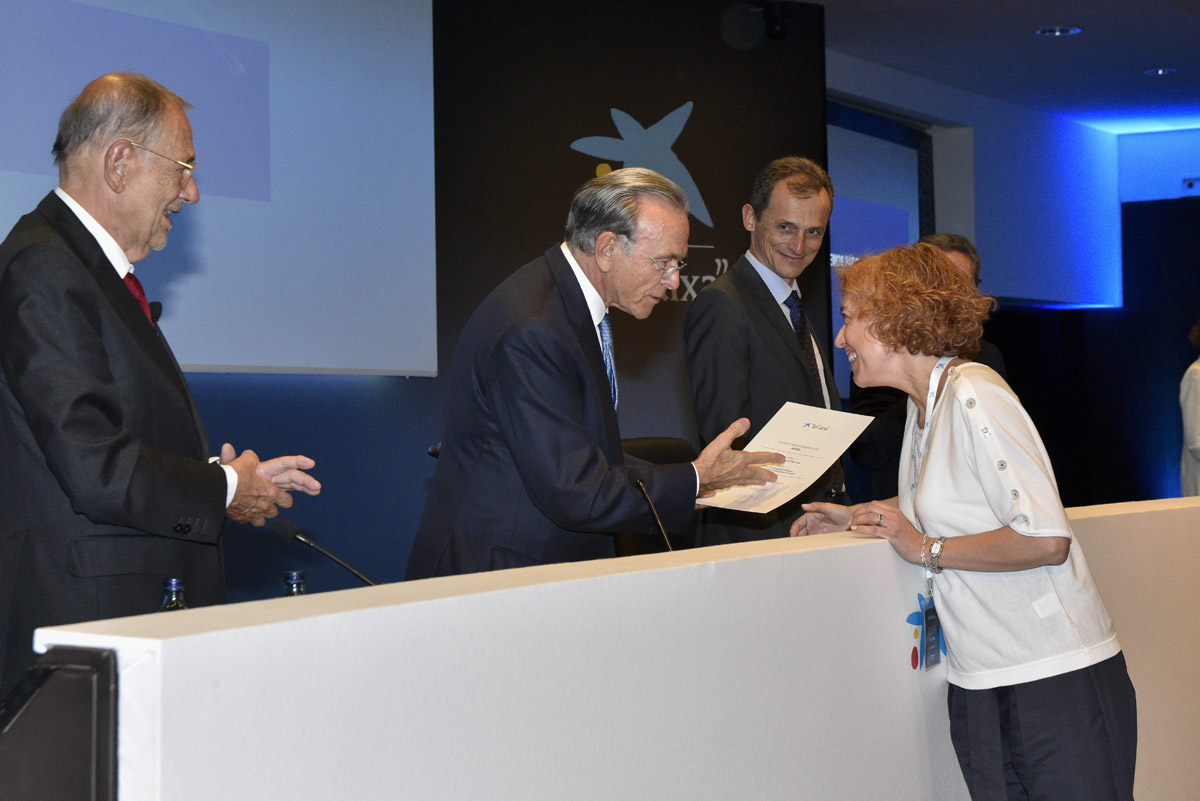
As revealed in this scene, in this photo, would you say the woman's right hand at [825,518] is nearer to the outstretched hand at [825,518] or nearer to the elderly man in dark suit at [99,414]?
the outstretched hand at [825,518]

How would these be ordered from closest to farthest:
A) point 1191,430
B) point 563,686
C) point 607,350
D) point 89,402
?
point 563,686
point 89,402
point 607,350
point 1191,430

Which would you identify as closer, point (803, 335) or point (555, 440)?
point (555, 440)

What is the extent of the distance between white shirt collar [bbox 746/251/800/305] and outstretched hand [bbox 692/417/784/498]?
92 centimetres

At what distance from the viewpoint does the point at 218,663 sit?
110cm

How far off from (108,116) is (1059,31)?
622cm

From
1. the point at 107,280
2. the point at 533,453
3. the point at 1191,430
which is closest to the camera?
the point at 107,280

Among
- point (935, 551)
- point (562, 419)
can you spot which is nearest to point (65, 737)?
point (562, 419)

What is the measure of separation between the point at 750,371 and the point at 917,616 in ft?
3.31

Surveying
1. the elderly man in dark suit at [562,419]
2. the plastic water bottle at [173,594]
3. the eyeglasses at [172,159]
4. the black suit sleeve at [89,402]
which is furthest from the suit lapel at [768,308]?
the plastic water bottle at [173,594]

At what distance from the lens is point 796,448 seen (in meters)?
2.31

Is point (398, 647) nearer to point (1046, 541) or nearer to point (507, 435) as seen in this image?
point (507, 435)

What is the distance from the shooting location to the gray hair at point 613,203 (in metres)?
2.30

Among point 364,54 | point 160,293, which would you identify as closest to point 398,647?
point 160,293

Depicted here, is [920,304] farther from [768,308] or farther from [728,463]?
[768,308]
